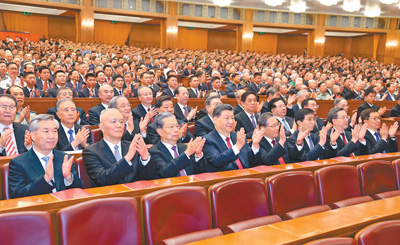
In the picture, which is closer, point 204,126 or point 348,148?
point 348,148

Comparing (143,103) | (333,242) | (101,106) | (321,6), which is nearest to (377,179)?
(333,242)

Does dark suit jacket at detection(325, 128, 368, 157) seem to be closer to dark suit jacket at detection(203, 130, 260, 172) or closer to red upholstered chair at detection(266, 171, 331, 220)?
dark suit jacket at detection(203, 130, 260, 172)

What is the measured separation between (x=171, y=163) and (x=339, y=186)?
2.78 ft

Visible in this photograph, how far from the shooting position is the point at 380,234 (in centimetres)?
110

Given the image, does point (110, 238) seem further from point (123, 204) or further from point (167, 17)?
point (167, 17)

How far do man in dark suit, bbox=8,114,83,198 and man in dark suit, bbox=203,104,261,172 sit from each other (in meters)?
0.77

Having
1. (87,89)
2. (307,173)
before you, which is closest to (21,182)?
(307,173)

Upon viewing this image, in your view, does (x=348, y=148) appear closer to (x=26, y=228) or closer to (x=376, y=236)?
(x=376, y=236)

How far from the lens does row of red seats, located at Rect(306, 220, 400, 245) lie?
104cm

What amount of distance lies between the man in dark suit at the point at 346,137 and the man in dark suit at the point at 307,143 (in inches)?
3.3

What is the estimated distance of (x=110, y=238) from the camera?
1.21 m

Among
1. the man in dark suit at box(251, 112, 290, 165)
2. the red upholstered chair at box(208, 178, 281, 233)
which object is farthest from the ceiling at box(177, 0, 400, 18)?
the red upholstered chair at box(208, 178, 281, 233)

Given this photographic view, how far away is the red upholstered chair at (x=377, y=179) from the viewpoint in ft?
6.24

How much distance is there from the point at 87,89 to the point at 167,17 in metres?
7.33
